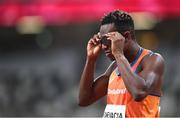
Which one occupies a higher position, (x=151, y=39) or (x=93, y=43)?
(x=93, y=43)

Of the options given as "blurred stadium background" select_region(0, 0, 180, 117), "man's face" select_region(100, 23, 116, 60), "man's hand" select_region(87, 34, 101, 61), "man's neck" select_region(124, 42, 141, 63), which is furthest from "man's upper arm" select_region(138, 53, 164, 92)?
"blurred stadium background" select_region(0, 0, 180, 117)

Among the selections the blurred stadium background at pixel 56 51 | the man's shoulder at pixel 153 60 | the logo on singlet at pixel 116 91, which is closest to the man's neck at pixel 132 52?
the man's shoulder at pixel 153 60

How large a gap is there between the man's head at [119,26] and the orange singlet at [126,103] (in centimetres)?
15

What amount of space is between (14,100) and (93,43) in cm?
780

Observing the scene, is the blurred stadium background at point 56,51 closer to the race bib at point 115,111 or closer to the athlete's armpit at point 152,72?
the race bib at point 115,111

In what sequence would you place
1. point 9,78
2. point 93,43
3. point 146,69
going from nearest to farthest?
point 146,69 → point 93,43 → point 9,78

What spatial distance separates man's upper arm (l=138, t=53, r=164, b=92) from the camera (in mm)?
3803

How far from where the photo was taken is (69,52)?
38.9 ft

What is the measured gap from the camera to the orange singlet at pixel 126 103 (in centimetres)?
391

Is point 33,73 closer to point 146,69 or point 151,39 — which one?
point 151,39

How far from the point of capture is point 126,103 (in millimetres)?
3973

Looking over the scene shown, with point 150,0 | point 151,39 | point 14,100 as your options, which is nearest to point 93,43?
point 150,0

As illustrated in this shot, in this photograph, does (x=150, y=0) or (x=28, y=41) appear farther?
(x=28, y=41)

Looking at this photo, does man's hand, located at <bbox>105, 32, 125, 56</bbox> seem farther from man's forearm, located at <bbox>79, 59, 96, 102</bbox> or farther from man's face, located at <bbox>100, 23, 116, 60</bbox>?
man's forearm, located at <bbox>79, 59, 96, 102</bbox>
